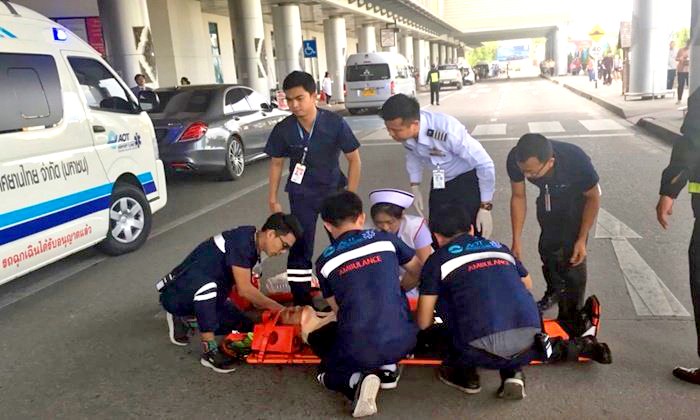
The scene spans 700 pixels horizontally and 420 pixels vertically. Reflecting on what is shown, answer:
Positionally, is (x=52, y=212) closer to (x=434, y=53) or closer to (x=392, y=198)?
(x=392, y=198)

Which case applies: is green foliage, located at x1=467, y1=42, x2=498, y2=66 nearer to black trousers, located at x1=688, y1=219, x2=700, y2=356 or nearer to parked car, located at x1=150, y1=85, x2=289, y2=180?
parked car, located at x1=150, y1=85, x2=289, y2=180

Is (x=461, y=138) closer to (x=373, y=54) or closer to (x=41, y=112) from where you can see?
(x=41, y=112)

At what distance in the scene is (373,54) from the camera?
23.2 m

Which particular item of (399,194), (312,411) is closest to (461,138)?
(399,194)

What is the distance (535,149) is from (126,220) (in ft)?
14.6

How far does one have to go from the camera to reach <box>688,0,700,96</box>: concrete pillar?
13197 mm

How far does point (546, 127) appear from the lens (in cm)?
1530

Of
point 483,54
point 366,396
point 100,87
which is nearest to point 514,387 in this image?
point 366,396

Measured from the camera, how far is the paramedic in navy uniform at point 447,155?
12.8ft

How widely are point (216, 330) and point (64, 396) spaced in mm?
937


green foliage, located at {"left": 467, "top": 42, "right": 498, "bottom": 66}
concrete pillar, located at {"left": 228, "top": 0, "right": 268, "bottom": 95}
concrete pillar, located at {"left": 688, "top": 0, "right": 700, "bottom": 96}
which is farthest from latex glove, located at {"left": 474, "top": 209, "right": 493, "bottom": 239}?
green foliage, located at {"left": 467, "top": 42, "right": 498, "bottom": 66}

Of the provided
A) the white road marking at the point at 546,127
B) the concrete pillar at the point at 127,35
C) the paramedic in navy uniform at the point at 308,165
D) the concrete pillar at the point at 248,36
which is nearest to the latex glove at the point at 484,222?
the paramedic in navy uniform at the point at 308,165

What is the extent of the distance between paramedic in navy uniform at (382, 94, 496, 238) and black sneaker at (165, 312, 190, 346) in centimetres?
185

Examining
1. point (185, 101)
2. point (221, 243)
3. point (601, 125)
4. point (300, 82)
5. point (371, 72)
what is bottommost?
point (601, 125)
